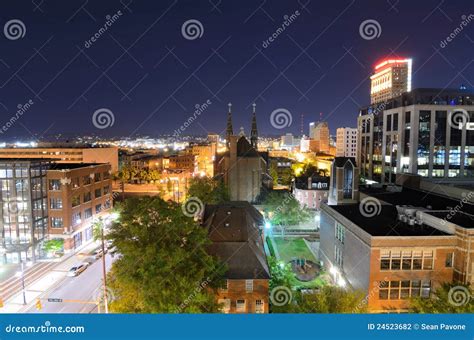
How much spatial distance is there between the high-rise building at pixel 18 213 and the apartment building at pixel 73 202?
5.56ft

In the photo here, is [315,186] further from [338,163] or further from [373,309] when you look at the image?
[373,309]

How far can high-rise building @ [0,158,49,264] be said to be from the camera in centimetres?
2704

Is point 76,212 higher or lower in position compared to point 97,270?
higher

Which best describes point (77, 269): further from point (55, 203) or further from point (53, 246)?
point (55, 203)

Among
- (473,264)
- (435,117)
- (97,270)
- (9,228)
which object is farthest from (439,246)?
(435,117)

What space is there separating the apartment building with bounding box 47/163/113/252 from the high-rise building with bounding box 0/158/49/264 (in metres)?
1.69

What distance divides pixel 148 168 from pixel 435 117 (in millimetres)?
63718

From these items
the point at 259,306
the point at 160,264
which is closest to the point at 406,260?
the point at 259,306

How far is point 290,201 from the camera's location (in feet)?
122

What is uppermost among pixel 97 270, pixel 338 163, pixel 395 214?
pixel 338 163

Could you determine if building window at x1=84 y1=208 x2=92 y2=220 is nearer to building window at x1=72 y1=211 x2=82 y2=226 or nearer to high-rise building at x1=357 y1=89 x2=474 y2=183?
building window at x1=72 y1=211 x2=82 y2=226

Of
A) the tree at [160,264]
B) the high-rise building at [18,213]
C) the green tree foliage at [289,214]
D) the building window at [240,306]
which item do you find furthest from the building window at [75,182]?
the building window at [240,306]

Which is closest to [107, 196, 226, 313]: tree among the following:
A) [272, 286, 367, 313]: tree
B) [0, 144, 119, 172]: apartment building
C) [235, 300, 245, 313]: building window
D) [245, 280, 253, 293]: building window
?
[245, 280, 253, 293]: building window

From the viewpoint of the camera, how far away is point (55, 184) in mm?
29750
